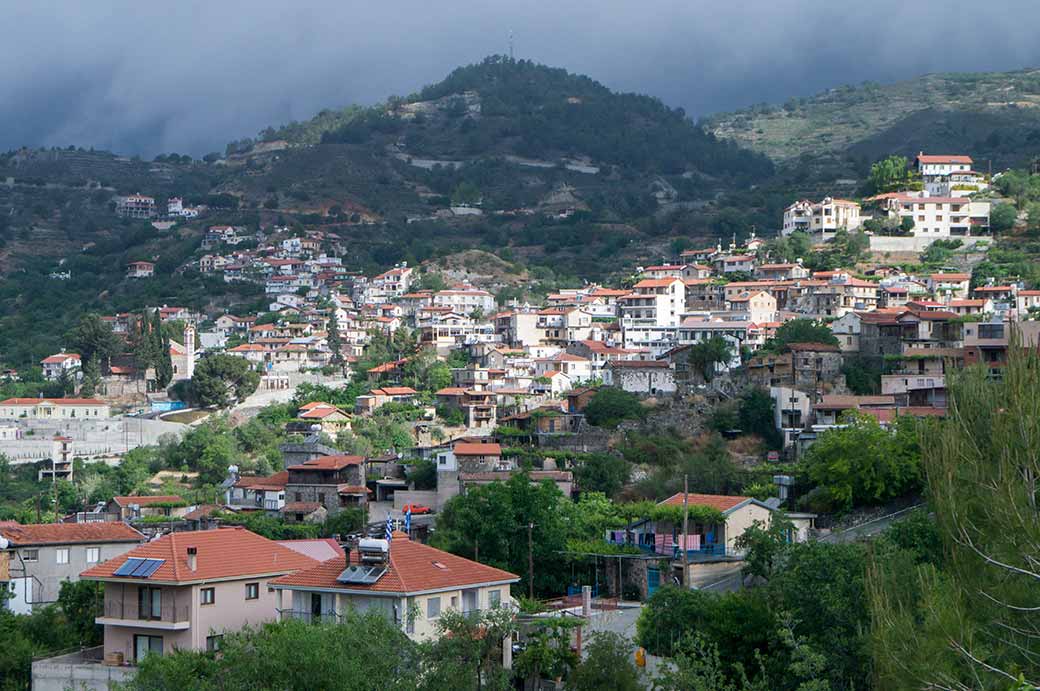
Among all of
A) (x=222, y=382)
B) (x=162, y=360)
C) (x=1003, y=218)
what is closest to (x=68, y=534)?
(x=222, y=382)

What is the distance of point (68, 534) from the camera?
3484 cm

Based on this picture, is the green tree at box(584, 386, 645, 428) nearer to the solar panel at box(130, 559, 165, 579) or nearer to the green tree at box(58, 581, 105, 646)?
the green tree at box(58, 581, 105, 646)

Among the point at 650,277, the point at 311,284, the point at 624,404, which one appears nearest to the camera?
the point at 624,404

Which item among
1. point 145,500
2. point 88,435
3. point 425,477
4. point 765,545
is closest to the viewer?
point 765,545

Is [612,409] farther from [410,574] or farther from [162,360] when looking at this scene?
[162,360]

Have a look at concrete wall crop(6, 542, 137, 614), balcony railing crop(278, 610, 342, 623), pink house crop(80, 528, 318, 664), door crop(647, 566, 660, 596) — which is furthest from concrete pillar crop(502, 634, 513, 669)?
concrete wall crop(6, 542, 137, 614)

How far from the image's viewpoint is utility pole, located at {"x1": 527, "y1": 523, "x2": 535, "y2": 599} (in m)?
35.5

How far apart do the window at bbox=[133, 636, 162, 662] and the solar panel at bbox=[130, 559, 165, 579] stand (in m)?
1.09

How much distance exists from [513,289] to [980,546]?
8041 centimetres

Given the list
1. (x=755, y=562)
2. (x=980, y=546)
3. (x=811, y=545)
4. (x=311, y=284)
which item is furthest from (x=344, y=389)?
(x=980, y=546)

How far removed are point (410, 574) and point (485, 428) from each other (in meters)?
38.8

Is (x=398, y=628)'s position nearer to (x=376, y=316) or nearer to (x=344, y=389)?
(x=344, y=389)

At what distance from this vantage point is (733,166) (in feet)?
541

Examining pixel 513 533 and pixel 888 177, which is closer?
pixel 513 533
